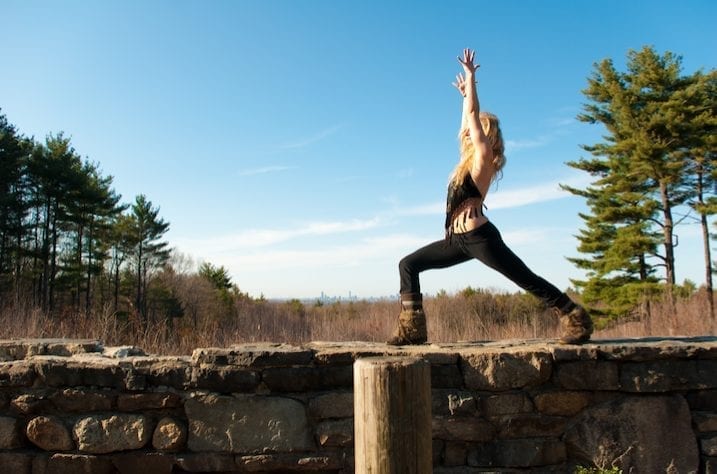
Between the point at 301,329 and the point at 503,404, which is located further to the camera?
the point at 301,329

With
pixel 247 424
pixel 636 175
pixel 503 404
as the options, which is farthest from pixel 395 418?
pixel 636 175

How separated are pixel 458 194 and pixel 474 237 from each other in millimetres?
280

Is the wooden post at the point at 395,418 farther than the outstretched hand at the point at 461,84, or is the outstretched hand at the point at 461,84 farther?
the outstretched hand at the point at 461,84

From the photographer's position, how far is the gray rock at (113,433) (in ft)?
10.2

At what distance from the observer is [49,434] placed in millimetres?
3176

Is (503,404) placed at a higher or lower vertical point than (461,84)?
Result: lower

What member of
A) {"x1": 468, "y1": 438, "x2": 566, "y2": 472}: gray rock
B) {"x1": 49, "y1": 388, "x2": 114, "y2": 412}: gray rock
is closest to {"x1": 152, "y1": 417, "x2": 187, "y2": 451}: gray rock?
{"x1": 49, "y1": 388, "x2": 114, "y2": 412}: gray rock

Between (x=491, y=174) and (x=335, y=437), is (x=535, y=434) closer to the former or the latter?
(x=335, y=437)

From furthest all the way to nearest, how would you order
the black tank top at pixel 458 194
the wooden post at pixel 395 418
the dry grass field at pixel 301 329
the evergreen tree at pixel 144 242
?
1. the evergreen tree at pixel 144 242
2. the dry grass field at pixel 301 329
3. the black tank top at pixel 458 194
4. the wooden post at pixel 395 418

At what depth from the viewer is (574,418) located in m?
3.04

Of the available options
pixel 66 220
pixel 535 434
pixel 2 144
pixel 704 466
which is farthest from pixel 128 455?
pixel 66 220

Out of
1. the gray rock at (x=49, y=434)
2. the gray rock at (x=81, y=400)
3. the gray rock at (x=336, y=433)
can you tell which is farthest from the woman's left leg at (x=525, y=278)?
the gray rock at (x=49, y=434)

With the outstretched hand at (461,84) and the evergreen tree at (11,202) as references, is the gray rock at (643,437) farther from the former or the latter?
the evergreen tree at (11,202)

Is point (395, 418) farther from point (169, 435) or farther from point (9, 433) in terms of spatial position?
point (9, 433)
